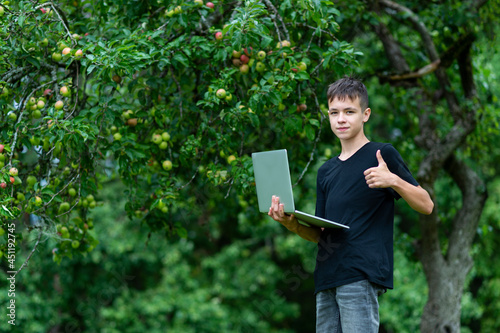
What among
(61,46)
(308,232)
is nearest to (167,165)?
(61,46)

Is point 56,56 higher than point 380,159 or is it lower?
higher

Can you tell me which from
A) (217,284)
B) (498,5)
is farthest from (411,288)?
(498,5)

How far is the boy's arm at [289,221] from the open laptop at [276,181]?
2 cm

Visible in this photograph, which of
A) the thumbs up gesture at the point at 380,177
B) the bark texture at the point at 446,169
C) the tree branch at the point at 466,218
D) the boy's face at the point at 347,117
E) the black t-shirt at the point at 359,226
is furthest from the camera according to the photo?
the tree branch at the point at 466,218

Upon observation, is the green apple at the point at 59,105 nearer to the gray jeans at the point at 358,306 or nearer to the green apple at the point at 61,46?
the green apple at the point at 61,46

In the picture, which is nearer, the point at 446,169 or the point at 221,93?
the point at 221,93

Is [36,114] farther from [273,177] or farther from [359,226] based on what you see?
[359,226]

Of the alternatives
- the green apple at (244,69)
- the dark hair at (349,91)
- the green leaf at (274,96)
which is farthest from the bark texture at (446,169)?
the dark hair at (349,91)

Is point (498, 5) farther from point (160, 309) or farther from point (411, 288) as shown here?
point (160, 309)

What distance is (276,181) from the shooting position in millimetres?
1983

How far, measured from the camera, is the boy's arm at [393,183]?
1835 mm

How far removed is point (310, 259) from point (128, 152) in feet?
22.9

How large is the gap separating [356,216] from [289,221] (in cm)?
25

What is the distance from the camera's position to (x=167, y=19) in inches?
128
